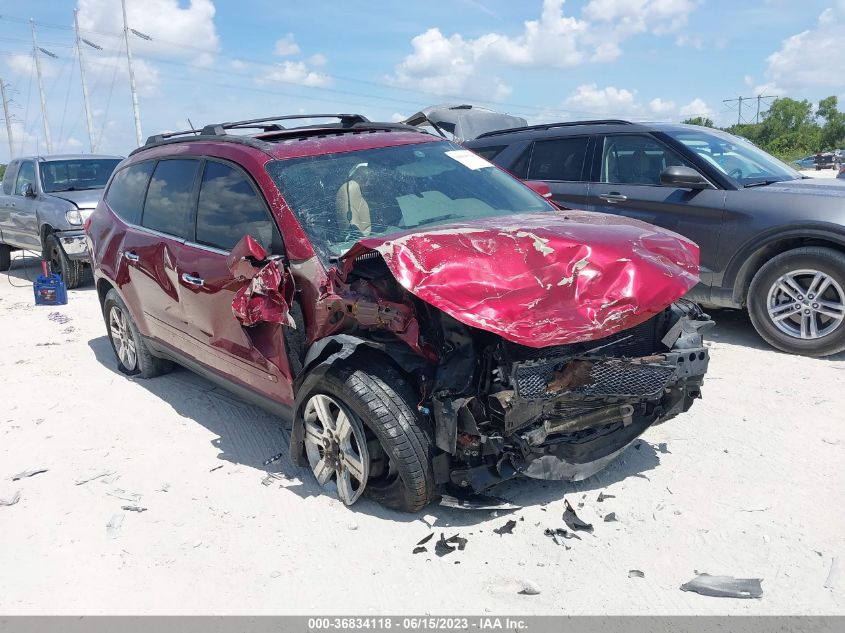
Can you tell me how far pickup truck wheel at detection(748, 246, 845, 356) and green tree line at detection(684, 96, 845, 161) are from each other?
5994 centimetres

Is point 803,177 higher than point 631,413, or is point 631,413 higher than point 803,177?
point 803,177

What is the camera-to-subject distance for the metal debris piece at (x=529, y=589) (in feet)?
9.15

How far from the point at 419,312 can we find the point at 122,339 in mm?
3816

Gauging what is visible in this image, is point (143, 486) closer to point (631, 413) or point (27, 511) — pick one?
point (27, 511)

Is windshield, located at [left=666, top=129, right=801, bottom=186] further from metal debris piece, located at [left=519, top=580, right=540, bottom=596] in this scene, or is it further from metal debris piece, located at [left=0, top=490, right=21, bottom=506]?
metal debris piece, located at [left=0, top=490, right=21, bottom=506]

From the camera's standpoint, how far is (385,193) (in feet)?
13.1

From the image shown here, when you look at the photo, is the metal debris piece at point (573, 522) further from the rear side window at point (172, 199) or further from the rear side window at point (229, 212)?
the rear side window at point (172, 199)

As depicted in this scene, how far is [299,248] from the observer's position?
3.54m

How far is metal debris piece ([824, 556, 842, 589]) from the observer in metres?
2.72

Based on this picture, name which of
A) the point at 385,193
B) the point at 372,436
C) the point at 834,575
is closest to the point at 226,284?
the point at 385,193

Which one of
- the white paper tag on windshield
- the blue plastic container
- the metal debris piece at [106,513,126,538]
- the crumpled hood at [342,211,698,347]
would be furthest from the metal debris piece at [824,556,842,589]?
the blue plastic container

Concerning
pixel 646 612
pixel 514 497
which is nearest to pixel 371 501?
pixel 514 497

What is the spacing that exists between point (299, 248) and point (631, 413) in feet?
6.10

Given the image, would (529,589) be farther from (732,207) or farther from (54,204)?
(54,204)
